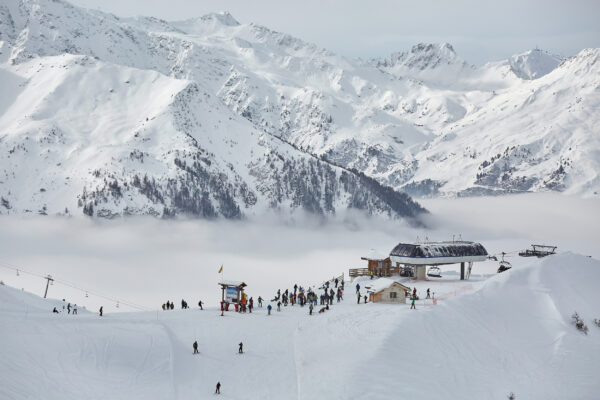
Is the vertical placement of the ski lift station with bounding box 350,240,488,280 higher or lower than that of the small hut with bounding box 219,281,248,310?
higher

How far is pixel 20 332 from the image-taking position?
189ft

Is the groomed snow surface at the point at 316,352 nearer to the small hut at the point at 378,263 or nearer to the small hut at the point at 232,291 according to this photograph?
the small hut at the point at 232,291

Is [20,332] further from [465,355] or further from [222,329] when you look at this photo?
Answer: [465,355]

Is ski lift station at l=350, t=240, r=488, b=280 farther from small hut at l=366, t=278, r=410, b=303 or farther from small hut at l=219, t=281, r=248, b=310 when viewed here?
small hut at l=219, t=281, r=248, b=310

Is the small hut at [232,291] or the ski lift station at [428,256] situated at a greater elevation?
the ski lift station at [428,256]

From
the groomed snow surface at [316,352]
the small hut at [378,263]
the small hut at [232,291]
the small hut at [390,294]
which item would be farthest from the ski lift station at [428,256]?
the small hut at [232,291]

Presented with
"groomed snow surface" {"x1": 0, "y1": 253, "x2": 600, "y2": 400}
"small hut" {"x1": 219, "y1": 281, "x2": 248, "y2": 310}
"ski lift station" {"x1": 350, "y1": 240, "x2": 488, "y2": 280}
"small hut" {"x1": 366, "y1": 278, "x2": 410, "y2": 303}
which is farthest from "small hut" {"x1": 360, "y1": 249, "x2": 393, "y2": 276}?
"small hut" {"x1": 219, "y1": 281, "x2": 248, "y2": 310}

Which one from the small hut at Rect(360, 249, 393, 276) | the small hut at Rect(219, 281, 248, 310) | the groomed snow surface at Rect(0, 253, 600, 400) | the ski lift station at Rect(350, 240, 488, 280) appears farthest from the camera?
the small hut at Rect(360, 249, 393, 276)

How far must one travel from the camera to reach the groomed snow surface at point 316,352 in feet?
180

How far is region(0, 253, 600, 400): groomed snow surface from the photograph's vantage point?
5481cm

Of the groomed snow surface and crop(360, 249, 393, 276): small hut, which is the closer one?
the groomed snow surface

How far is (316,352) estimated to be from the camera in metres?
64.1

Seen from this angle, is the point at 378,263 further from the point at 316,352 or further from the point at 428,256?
the point at 316,352

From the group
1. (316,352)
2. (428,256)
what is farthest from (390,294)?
(428,256)
